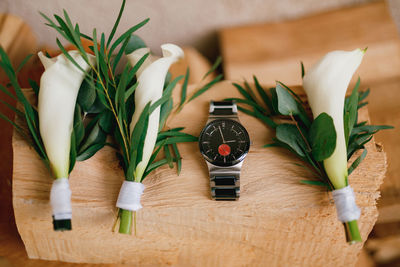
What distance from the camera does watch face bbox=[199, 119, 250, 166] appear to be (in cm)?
57

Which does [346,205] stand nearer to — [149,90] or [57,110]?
[149,90]

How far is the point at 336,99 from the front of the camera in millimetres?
553

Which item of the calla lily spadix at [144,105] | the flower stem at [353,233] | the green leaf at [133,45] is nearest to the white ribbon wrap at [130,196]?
the calla lily spadix at [144,105]

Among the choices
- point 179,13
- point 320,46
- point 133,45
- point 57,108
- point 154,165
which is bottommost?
point 154,165

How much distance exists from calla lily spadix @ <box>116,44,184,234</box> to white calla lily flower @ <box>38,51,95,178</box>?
115 mm

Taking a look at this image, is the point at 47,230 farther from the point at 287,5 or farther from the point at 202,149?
the point at 287,5

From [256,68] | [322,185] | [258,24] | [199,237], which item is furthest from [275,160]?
[258,24]

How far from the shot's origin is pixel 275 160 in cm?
60

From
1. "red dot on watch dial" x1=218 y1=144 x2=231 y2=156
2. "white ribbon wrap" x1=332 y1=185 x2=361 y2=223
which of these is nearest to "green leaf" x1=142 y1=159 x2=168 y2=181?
"red dot on watch dial" x1=218 y1=144 x2=231 y2=156

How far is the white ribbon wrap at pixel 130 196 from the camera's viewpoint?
530 mm

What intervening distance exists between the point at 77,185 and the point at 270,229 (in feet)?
1.29

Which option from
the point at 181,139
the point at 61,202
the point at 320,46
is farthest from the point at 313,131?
the point at 320,46

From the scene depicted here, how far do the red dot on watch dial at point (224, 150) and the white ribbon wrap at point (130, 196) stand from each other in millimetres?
167

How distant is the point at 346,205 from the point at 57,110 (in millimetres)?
543
